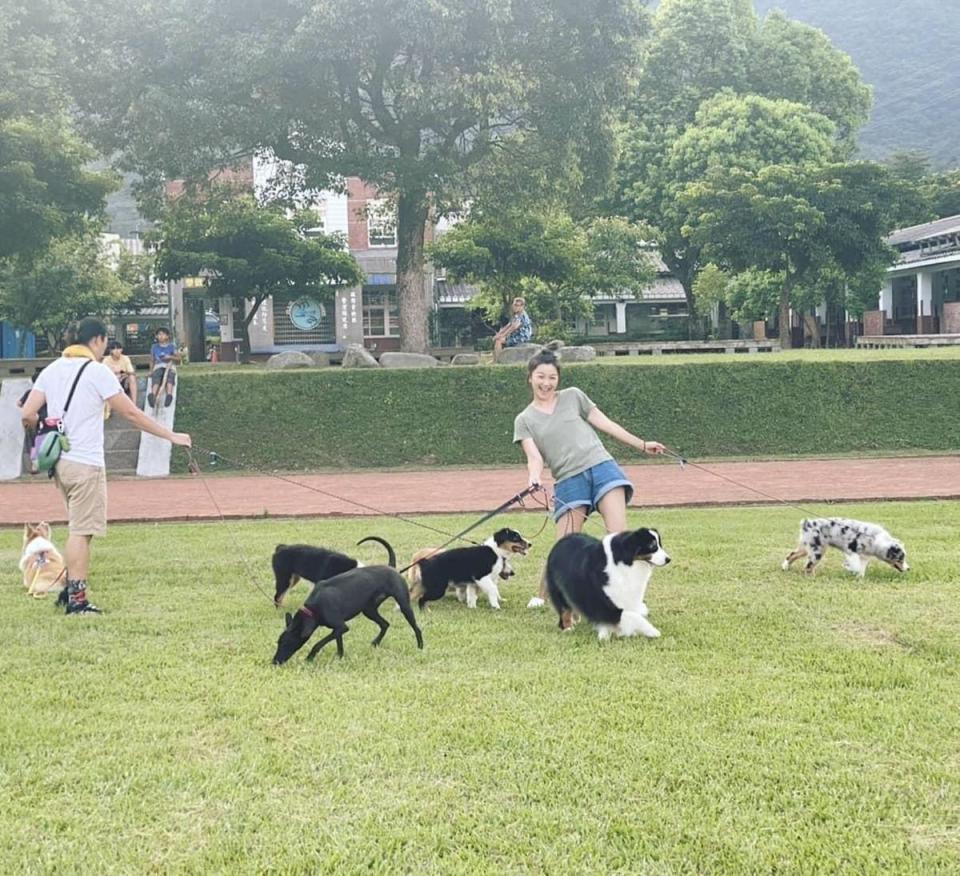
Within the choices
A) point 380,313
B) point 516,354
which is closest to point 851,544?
point 516,354

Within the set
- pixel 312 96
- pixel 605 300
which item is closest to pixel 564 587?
pixel 312 96

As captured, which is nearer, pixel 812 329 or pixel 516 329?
pixel 516 329

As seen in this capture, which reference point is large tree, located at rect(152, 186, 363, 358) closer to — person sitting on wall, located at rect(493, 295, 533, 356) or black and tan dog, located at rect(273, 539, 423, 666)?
person sitting on wall, located at rect(493, 295, 533, 356)

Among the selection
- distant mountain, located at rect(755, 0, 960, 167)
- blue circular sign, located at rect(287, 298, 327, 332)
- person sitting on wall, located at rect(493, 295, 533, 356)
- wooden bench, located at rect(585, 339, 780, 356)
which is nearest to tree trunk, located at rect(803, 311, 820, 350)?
wooden bench, located at rect(585, 339, 780, 356)

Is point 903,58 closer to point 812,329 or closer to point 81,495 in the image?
point 812,329

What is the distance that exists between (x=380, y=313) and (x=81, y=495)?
1477 inches

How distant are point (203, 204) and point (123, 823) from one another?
21639 mm

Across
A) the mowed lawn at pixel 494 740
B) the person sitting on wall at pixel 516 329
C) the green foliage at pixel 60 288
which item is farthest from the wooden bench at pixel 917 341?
the mowed lawn at pixel 494 740

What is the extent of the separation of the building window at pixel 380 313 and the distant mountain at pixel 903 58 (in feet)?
276

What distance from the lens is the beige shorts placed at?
6469 millimetres

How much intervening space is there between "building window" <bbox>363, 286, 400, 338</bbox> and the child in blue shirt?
2649 cm

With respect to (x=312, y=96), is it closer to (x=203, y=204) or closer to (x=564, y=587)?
(x=203, y=204)

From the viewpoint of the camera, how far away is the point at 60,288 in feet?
116

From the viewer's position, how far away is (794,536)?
29.6ft
